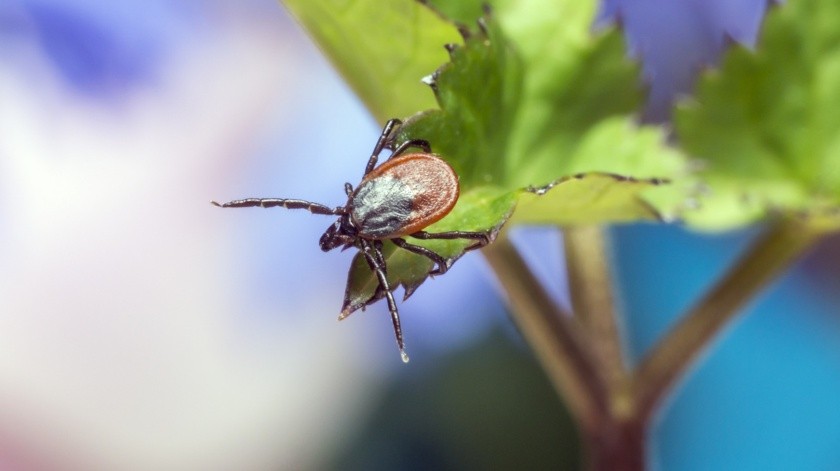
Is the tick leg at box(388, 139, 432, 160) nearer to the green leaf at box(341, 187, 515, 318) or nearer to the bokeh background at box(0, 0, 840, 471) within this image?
the green leaf at box(341, 187, 515, 318)

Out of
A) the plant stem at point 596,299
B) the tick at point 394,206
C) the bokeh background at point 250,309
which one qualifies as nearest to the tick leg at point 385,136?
the tick at point 394,206

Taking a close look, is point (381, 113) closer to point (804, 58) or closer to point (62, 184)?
Result: point (804, 58)

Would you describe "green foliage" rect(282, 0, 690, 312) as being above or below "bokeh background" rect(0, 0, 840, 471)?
below

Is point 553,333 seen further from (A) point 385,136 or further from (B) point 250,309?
(B) point 250,309

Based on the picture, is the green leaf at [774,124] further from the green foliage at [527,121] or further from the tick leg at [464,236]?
the tick leg at [464,236]

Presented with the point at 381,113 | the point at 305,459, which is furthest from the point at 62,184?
the point at 381,113

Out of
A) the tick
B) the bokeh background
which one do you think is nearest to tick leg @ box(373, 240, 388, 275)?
the tick
